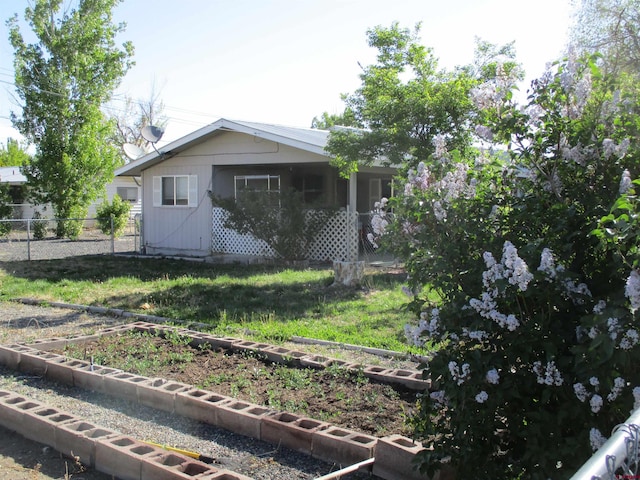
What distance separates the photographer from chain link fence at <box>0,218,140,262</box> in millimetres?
18641

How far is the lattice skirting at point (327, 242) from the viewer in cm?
1474

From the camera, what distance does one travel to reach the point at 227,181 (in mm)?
18062

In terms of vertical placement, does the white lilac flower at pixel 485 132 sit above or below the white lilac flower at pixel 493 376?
above

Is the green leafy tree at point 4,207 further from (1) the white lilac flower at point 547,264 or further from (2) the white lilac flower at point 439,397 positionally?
(1) the white lilac flower at point 547,264

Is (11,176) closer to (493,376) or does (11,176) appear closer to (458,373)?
(458,373)

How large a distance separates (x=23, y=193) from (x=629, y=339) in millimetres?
31948

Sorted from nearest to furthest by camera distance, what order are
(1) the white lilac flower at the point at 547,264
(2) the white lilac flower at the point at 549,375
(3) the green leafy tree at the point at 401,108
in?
(1) the white lilac flower at the point at 547,264, (2) the white lilac flower at the point at 549,375, (3) the green leafy tree at the point at 401,108

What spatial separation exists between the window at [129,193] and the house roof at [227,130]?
58.0ft

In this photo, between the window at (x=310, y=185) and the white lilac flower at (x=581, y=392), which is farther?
the window at (x=310, y=185)

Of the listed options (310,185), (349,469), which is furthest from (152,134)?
(349,469)

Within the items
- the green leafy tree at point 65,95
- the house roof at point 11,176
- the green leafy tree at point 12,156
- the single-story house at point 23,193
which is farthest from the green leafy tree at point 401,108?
the green leafy tree at point 12,156

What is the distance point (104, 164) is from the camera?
26188 mm

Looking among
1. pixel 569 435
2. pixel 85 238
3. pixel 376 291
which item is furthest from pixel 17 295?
pixel 85 238

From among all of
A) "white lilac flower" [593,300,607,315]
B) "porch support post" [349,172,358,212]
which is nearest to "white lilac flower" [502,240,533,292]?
"white lilac flower" [593,300,607,315]
